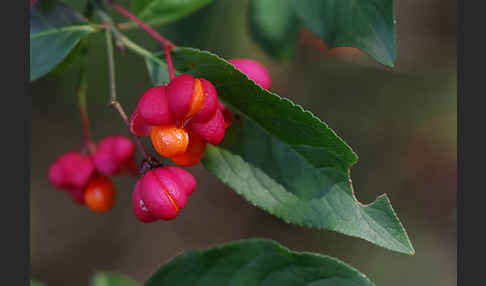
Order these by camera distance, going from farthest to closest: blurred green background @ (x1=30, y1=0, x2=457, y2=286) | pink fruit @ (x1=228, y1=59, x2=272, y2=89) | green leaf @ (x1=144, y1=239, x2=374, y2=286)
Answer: blurred green background @ (x1=30, y1=0, x2=457, y2=286) < pink fruit @ (x1=228, y1=59, x2=272, y2=89) < green leaf @ (x1=144, y1=239, x2=374, y2=286)

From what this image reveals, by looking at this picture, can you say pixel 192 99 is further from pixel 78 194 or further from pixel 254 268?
pixel 78 194

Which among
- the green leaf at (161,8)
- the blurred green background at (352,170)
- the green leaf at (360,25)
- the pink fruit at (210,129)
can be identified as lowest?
the blurred green background at (352,170)

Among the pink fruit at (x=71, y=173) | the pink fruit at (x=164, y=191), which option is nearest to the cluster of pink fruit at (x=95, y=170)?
the pink fruit at (x=71, y=173)

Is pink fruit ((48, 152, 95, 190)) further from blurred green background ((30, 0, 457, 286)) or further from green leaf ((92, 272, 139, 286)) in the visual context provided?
blurred green background ((30, 0, 457, 286))

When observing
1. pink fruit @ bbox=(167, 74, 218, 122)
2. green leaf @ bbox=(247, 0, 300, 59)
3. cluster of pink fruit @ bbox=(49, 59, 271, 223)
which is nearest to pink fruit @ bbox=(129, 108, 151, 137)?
cluster of pink fruit @ bbox=(49, 59, 271, 223)

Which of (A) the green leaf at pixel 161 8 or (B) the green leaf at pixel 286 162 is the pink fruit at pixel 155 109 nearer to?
(B) the green leaf at pixel 286 162

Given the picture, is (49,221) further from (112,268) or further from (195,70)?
(195,70)
